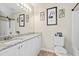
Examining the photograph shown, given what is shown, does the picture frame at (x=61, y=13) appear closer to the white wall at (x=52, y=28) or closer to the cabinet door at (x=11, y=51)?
the white wall at (x=52, y=28)

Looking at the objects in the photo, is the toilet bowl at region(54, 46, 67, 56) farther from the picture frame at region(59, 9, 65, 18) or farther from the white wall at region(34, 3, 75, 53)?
the picture frame at region(59, 9, 65, 18)

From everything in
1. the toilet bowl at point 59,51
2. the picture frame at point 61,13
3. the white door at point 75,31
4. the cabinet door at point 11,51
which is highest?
the picture frame at point 61,13

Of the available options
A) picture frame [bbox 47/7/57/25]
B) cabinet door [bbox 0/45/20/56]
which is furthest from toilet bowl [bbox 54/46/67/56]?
cabinet door [bbox 0/45/20/56]

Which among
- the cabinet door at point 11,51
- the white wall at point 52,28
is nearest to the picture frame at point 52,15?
the white wall at point 52,28

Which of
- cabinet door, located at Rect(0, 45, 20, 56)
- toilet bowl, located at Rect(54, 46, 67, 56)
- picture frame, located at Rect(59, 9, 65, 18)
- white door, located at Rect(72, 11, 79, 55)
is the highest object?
picture frame, located at Rect(59, 9, 65, 18)

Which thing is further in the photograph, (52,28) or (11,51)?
(52,28)

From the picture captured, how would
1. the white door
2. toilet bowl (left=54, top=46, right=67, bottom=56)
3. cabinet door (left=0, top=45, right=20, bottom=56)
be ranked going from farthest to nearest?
the white door → toilet bowl (left=54, top=46, right=67, bottom=56) → cabinet door (left=0, top=45, right=20, bottom=56)

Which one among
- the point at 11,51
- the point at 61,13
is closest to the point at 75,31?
the point at 61,13

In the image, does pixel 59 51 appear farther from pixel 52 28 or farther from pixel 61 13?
pixel 61 13

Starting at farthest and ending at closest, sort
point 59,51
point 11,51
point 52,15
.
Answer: point 59,51
point 52,15
point 11,51

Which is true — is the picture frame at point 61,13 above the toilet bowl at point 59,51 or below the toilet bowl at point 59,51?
above

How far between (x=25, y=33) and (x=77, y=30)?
1001 millimetres

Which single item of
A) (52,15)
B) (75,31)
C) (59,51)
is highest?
(52,15)

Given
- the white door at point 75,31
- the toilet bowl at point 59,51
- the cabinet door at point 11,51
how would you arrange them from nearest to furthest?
the cabinet door at point 11,51, the toilet bowl at point 59,51, the white door at point 75,31
